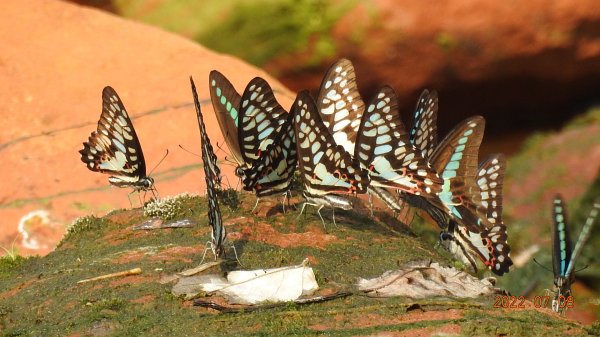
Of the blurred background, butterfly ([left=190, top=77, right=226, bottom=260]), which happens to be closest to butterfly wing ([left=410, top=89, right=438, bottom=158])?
butterfly ([left=190, top=77, right=226, bottom=260])

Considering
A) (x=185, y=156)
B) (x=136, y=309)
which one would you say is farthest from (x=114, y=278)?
(x=185, y=156)

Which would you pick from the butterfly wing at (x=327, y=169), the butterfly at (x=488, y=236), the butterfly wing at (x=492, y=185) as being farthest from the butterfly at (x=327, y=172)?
the butterfly wing at (x=492, y=185)

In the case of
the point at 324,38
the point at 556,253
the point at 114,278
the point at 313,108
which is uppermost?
the point at 324,38

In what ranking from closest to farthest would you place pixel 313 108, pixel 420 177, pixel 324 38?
pixel 313 108, pixel 420 177, pixel 324 38

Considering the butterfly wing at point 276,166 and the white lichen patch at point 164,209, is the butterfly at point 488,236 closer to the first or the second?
the butterfly wing at point 276,166

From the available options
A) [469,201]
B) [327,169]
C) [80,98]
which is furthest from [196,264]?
[80,98]

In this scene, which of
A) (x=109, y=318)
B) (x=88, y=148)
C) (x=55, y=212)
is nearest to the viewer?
(x=109, y=318)

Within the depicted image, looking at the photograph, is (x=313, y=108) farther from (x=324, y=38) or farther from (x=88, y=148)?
(x=324, y=38)
